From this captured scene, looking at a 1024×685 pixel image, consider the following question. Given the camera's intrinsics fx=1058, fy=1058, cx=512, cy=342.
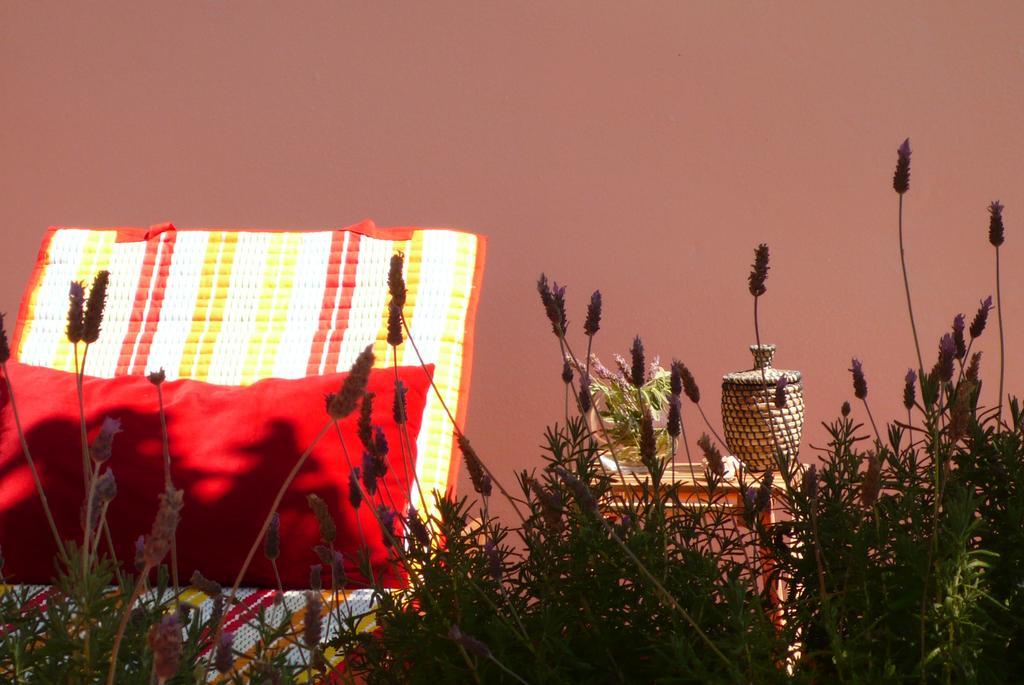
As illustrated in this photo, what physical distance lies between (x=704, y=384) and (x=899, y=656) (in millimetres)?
2693

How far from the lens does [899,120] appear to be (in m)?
2.95

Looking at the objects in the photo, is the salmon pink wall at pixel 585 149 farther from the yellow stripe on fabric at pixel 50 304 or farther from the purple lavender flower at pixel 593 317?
the purple lavender flower at pixel 593 317

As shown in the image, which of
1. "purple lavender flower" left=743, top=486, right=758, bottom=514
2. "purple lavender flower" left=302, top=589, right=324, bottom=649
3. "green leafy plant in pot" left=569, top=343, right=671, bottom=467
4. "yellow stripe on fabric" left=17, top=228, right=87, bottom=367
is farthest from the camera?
"yellow stripe on fabric" left=17, top=228, right=87, bottom=367

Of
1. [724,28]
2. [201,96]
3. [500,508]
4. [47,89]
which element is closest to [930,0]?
[724,28]

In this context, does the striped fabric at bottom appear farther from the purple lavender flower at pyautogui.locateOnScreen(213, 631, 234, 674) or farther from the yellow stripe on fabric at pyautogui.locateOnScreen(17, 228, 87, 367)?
the yellow stripe on fabric at pyautogui.locateOnScreen(17, 228, 87, 367)

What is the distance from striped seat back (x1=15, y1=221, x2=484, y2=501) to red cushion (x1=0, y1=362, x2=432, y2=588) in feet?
1.14

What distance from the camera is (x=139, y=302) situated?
8.46 ft

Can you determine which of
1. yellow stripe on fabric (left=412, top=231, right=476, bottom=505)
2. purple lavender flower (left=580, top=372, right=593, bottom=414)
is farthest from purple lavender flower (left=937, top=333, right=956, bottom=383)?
yellow stripe on fabric (left=412, top=231, right=476, bottom=505)

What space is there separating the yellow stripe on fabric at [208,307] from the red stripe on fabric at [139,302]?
13 centimetres

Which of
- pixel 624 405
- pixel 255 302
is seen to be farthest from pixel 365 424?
pixel 255 302

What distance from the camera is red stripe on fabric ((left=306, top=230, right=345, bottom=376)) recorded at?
7.90 ft

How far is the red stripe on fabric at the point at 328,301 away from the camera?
241cm

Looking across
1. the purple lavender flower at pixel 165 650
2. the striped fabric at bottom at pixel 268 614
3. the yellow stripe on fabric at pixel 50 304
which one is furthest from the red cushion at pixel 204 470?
the purple lavender flower at pixel 165 650

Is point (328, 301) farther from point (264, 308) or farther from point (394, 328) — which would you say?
point (394, 328)
